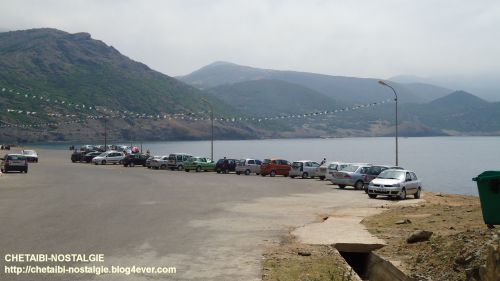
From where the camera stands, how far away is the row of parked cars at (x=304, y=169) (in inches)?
1158

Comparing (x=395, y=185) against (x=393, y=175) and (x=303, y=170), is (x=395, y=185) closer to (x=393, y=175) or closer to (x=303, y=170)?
(x=393, y=175)

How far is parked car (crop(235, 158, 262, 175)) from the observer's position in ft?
171

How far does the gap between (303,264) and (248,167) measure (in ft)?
133

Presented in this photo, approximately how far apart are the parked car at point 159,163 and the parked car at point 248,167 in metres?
8.83

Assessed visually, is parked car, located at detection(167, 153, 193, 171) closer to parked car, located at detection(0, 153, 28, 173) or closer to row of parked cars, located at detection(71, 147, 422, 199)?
row of parked cars, located at detection(71, 147, 422, 199)

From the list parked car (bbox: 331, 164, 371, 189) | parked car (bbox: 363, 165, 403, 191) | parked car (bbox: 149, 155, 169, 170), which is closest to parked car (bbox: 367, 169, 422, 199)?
parked car (bbox: 363, 165, 403, 191)

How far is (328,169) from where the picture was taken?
44.1m

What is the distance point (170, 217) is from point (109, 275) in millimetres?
8869

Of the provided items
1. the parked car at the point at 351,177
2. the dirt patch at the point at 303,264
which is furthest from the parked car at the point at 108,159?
the dirt patch at the point at 303,264

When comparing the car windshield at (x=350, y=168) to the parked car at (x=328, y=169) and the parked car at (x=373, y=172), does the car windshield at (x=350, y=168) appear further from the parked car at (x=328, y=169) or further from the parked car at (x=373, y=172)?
the parked car at (x=373, y=172)

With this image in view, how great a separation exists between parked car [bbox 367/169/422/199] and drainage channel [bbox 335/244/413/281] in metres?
15.3

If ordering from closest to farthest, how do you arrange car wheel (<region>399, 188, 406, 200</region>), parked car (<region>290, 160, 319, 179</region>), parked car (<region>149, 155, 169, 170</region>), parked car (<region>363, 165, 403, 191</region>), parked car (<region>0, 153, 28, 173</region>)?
car wheel (<region>399, 188, 406, 200</region>), parked car (<region>363, 165, 403, 191</region>), parked car (<region>0, 153, 28, 173</region>), parked car (<region>290, 160, 319, 179</region>), parked car (<region>149, 155, 169, 170</region>)

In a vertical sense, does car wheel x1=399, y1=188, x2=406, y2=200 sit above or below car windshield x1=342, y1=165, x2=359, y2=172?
below

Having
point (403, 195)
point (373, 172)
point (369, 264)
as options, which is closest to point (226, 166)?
point (373, 172)
